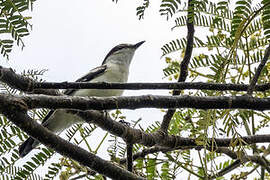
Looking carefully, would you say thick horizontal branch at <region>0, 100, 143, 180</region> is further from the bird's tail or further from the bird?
the bird

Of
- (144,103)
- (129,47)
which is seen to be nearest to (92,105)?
(144,103)

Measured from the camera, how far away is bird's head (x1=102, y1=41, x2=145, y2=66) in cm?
631

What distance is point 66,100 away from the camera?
2.10 metres

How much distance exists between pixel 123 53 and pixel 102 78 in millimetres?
1033

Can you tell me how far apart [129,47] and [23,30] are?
4635 millimetres

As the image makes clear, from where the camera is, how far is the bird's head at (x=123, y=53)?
20.7ft

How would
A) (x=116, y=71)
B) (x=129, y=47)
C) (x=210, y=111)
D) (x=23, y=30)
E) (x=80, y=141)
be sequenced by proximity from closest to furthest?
(x=23, y=30) → (x=210, y=111) → (x=80, y=141) → (x=116, y=71) → (x=129, y=47)

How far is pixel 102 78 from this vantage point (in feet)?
18.5

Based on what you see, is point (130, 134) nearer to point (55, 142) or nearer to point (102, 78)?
point (55, 142)

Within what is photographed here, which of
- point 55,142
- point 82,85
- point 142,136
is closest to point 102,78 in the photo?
point 142,136

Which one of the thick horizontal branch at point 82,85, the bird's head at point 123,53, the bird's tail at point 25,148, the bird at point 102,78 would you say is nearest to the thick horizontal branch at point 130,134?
the thick horizontal branch at point 82,85

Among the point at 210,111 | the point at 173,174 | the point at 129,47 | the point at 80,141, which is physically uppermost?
the point at 129,47

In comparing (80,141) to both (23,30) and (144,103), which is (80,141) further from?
(23,30)

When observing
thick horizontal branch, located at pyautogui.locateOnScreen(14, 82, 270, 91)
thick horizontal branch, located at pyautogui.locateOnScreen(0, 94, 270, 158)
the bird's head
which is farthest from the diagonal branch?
the bird's head
